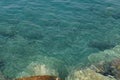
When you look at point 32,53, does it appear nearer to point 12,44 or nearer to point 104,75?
point 12,44

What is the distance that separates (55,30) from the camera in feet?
70.1

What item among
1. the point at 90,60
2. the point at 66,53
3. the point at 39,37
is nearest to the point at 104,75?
the point at 90,60

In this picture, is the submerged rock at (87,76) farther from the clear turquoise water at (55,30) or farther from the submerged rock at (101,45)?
the submerged rock at (101,45)

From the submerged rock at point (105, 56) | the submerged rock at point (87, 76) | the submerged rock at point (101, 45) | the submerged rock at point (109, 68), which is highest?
the submerged rock at point (87, 76)

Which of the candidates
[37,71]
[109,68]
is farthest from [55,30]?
[109,68]

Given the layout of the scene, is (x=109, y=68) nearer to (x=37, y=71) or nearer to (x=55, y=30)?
(x=37, y=71)

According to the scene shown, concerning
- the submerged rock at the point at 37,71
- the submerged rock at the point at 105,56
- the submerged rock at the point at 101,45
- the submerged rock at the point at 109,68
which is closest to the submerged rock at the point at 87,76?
the submerged rock at the point at 109,68

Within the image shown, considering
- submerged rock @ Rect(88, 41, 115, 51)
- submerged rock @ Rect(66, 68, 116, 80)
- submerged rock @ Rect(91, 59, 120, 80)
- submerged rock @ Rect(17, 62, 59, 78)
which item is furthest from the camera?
submerged rock @ Rect(88, 41, 115, 51)

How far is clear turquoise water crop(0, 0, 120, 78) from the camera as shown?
18.2m

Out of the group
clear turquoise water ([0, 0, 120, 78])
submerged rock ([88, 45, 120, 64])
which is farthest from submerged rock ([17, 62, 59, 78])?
submerged rock ([88, 45, 120, 64])

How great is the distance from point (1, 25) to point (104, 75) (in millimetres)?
10163

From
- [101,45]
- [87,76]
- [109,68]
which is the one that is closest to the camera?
[87,76]

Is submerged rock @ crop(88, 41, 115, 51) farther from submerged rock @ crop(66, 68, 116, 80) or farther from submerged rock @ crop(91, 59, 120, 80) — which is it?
submerged rock @ crop(66, 68, 116, 80)

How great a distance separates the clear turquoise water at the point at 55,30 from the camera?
18.2 m
